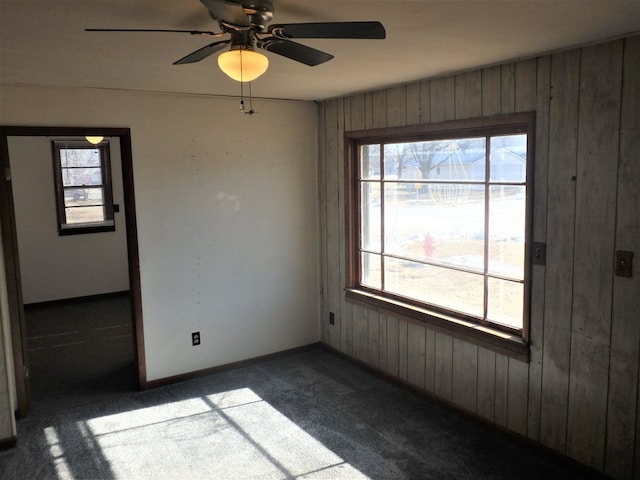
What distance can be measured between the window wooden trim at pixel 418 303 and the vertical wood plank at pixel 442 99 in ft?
0.19

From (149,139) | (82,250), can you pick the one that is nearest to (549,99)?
(149,139)

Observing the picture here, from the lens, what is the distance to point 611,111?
2.60m

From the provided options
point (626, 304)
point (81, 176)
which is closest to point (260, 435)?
point (626, 304)

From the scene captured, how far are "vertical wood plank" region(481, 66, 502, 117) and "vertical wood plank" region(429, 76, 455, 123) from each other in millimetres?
247

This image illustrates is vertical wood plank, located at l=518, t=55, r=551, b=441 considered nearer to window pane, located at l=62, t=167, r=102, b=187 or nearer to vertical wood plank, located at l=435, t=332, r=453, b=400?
vertical wood plank, located at l=435, t=332, r=453, b=400

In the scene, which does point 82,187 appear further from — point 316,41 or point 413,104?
point 316,41

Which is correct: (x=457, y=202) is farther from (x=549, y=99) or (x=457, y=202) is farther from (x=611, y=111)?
(x=611, y=111)

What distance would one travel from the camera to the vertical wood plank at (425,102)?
142 inches

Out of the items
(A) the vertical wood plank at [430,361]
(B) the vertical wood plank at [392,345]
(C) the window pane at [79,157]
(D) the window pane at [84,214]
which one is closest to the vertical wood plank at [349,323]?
(B) the vertical wood plank at [392,345]

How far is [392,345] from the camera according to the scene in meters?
4.14

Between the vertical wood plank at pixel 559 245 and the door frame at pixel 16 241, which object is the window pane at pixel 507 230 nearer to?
the vertical wood plank at pixel 559 245

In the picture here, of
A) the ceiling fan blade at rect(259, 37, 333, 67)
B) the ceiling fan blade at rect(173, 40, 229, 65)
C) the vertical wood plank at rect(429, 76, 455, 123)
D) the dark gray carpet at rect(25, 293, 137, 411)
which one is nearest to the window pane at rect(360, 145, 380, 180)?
the vertical wood plank at rect(429, 76, 455, 123)

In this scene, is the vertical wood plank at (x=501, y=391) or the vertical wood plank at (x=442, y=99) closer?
the vertical wood plank at (x=501, y=391)

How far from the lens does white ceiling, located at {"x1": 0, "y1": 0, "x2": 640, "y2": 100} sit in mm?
1948
